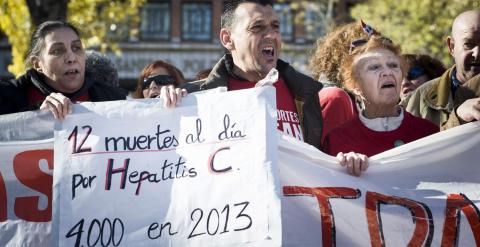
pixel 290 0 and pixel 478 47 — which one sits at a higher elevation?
pixel 290 0

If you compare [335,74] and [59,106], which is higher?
[335,74]

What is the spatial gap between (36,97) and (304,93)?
1.35m

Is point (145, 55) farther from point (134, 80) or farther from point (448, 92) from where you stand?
point (448, 92)

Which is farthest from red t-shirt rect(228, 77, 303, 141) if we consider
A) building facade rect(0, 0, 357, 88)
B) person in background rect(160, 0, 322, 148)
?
building facade rect(0, 0, 357, 88)

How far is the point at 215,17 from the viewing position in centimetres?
3036

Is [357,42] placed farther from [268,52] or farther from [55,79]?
[55,79]

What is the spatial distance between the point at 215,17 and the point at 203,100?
26591 mm

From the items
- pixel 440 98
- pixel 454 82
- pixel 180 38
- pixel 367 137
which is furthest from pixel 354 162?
pixel 180 38

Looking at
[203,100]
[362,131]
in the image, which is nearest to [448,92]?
[362,131]

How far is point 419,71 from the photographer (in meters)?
6.76

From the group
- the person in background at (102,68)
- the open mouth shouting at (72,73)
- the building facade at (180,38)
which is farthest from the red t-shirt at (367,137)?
the building facade at (180,38)

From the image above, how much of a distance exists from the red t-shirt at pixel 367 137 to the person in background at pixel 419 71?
231 cm

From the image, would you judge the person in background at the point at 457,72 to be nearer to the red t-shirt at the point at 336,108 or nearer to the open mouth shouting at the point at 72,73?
the red t-shirt at the point at 336,108

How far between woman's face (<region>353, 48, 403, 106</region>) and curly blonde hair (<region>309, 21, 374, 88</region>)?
63 centimetres
